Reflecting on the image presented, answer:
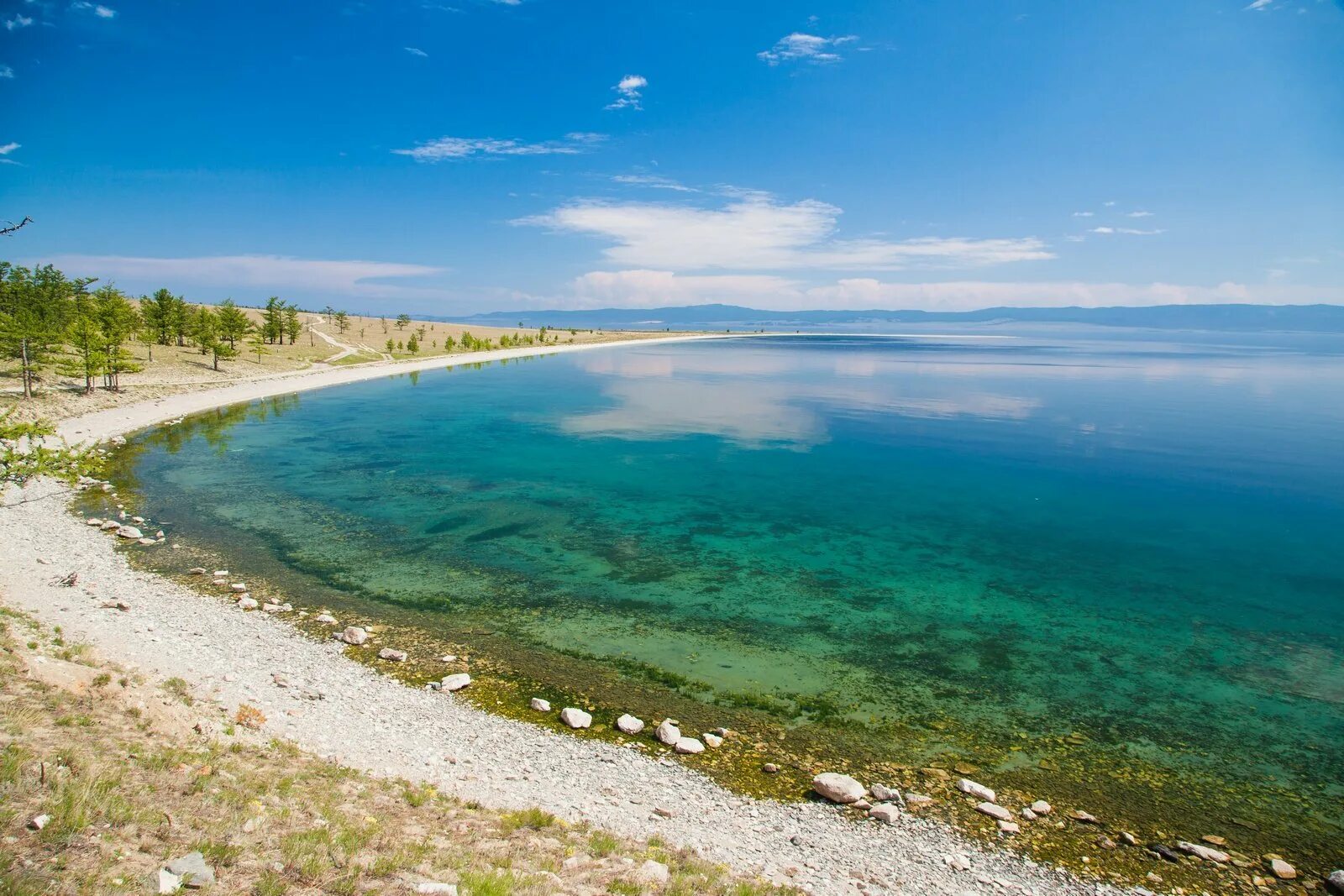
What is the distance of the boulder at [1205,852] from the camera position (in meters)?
10.9

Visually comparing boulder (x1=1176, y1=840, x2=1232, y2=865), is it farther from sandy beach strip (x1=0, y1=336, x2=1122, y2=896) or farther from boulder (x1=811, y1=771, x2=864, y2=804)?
boulder (x1=811, y1=771, x2=864, y2=804)

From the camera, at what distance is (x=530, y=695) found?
15.1m

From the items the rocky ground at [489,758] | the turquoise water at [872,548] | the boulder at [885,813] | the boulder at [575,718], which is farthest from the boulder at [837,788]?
the boulder at [575,718]

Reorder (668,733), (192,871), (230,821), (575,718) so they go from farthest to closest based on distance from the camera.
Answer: (575,718), (668,733), (230,821), (192,871)

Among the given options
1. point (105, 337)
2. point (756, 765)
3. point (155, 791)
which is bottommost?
point (756, 765)

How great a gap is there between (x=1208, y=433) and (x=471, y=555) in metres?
59.5

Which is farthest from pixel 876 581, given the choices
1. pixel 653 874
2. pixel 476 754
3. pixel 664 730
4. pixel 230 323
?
pixel 230 323

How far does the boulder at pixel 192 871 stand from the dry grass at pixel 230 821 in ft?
0.43

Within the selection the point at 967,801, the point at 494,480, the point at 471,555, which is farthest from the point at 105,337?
the point at 967,801

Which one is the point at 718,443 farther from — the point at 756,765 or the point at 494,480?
the point at 756,765

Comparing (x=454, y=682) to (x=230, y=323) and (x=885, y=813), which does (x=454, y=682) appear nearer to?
(x=885, y=813)

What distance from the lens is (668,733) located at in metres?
13.5

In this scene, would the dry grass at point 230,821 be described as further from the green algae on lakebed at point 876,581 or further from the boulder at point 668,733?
the green algae on lakebed at point 876,581

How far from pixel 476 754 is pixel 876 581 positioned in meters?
15.3
